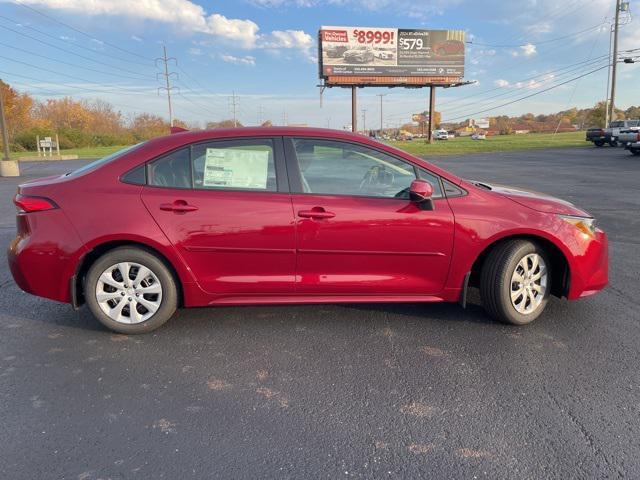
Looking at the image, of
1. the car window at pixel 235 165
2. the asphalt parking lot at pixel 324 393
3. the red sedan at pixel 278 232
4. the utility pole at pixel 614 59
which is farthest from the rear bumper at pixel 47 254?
the utility pole at pixel 614 59

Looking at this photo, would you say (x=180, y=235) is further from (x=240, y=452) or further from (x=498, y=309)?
(x=498, y=309)

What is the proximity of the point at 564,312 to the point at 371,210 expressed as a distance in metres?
2.02

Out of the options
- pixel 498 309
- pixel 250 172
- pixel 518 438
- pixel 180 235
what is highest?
pixel 250 172

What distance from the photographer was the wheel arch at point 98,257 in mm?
3521

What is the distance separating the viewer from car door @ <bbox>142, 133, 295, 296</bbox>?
347cm

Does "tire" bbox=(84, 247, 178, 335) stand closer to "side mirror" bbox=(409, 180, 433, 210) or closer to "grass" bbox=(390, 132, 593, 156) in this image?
"side mirror" bbox=(409, 180, 433, 210)

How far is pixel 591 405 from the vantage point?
2.70 metres

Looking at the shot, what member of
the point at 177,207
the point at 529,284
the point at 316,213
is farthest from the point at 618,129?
the point at 177,207

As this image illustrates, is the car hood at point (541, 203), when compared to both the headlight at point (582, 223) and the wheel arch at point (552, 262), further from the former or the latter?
the wheel arch at point (552, 262)

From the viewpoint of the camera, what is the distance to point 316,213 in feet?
11.4

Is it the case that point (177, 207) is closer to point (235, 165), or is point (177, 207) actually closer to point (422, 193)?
point (235, 165)

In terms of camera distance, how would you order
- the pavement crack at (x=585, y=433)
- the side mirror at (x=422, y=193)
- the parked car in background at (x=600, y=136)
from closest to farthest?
the pavement crack at (x=585, y=433)
the side mirror at (x=422, y=193)
the parked car in background at (x=600, y=136)

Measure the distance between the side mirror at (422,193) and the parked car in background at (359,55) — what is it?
4964 centimetres

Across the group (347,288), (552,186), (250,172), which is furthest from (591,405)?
(552,186)
